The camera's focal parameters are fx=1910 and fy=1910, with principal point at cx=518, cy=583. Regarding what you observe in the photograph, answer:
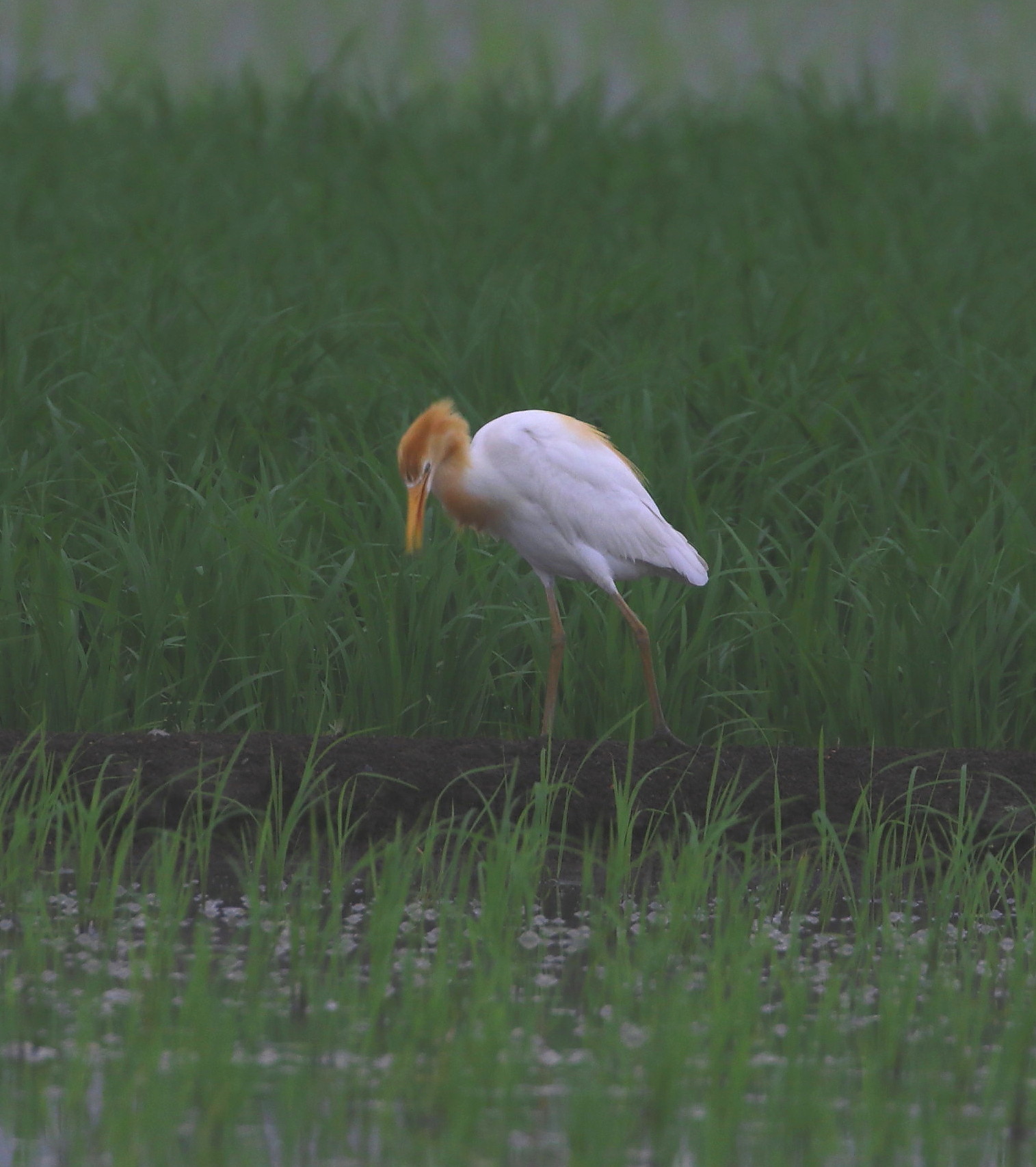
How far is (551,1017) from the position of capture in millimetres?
3541

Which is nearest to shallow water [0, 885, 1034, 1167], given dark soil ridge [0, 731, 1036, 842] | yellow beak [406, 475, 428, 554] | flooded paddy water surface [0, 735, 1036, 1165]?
flooded paddy water surface [0, 735, 1036, 1165]

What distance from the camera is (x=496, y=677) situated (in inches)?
210

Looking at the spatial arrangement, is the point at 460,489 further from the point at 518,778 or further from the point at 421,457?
the point at 518,778

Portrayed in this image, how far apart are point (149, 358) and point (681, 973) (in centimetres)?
424

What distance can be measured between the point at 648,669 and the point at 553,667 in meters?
0.26

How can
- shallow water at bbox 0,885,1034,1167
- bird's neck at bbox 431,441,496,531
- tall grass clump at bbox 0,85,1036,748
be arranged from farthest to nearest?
1. tall grass clump at bbox 0,85,1036,748
2. bird's neck at bbox 431,441,496,531
3. shallow water at bbox 0,885,1034,1167

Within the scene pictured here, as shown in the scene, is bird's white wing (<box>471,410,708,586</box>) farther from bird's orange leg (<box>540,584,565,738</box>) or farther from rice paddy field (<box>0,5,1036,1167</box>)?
rice paddy field (<box>0,5,1036,1167</box>)

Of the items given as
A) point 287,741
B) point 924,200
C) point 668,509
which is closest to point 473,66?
point 924,200

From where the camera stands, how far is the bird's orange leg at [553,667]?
16.5 feet

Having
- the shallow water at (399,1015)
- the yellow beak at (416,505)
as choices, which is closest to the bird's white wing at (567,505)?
the yellow beak at (416,505)

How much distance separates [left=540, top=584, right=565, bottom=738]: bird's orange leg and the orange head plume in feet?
1.55

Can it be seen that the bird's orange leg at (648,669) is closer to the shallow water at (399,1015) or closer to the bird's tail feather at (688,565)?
the bird's tail feather at (688,565)

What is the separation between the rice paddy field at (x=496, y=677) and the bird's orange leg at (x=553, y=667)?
0.60ft

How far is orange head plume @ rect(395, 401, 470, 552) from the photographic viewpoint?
476 centimetres
